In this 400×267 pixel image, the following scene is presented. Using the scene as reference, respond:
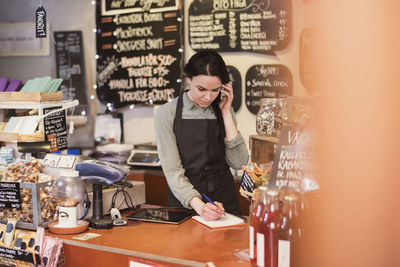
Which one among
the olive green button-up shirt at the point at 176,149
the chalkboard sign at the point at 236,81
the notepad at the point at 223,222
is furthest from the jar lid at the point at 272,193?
the chalkboard sign at the point at 236,81

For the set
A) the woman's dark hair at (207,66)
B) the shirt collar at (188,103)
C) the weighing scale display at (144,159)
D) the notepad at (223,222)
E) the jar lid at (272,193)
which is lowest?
the notepad at (223,222)

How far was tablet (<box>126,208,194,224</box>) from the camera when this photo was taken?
2652 millimetres

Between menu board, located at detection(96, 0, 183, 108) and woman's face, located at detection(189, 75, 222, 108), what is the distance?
6.59 feet

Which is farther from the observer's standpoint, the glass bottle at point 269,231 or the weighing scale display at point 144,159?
the weighing scale display at point 144,159

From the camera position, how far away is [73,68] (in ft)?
17.7

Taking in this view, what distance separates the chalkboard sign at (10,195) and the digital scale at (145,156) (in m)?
2.10

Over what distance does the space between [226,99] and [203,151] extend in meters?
0.35

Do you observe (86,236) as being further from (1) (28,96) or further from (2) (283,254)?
(1) (28,96)

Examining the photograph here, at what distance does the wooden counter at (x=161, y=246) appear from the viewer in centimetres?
209

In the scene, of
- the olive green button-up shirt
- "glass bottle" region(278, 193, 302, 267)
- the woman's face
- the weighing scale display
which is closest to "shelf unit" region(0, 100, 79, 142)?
the olive green button-up shirt

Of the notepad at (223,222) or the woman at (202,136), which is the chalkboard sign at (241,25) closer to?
the woman at (202,136)

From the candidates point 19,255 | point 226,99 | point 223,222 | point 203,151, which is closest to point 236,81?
point 226,99

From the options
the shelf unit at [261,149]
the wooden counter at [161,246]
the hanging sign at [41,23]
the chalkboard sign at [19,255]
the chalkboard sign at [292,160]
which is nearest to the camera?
the chalkboard sign at [292,160]

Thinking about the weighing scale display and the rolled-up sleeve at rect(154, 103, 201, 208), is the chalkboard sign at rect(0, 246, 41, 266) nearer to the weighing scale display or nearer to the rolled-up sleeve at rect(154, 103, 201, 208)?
the rolled-up sleeve at rect(154, 103, 201, 208)
